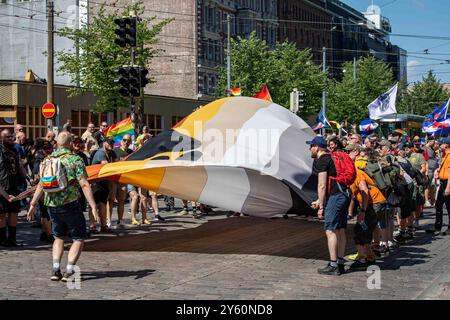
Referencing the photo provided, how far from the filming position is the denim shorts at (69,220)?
28.8ft

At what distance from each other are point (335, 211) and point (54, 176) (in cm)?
354

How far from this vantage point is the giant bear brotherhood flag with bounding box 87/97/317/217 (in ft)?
37.2

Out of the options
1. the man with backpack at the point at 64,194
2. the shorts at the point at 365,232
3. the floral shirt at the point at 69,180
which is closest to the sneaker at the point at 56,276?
the man with backpack at the point at 64,194

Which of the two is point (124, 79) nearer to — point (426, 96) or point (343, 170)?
point (343, 170)

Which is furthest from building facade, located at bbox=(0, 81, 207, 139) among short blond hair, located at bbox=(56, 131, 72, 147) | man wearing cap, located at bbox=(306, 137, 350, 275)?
man wearing cap, located at bbox=(306, 137, 350, 275)

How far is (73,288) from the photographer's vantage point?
844 cm

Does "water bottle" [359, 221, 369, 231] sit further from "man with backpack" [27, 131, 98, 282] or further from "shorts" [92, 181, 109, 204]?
"shorts" [92, 181, 109, 204]

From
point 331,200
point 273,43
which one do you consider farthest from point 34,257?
point 273,43

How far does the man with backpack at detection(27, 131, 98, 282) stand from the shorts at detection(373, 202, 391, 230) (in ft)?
13.8

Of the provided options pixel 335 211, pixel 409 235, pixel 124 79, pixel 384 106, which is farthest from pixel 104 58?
pixel 335 211

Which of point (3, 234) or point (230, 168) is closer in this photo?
point (230, 168)

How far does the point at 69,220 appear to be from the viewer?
28.8 ft
